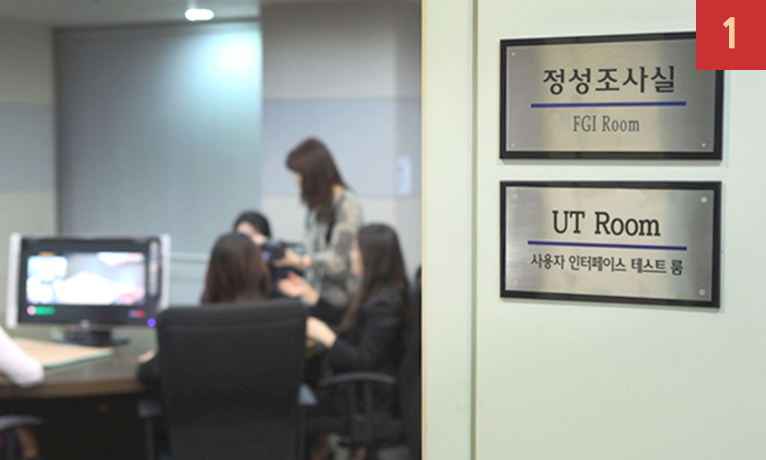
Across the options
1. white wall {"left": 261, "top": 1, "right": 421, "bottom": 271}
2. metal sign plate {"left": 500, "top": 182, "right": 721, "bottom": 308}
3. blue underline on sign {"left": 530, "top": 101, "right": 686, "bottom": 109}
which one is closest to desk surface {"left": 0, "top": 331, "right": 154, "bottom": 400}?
metal sign plate {"left": 500, "top": 182, "right": 721, "bottom": 308}

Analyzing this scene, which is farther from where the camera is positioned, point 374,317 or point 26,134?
point 26,134

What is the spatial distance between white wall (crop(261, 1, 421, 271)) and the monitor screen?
86.2 inches

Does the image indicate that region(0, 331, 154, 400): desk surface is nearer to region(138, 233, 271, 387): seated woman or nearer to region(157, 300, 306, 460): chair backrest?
region(138, 233, 271, 387): seated woman

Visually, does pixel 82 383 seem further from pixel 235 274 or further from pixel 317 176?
pixel 317 176

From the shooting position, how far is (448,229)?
1.26m

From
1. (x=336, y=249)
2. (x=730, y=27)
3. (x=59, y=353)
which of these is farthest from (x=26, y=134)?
(x=730, y=27)

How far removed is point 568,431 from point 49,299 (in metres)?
2.71

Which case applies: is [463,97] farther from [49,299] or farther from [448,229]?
[49,299]

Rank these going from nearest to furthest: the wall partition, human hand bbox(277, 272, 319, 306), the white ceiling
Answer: human hand bbox(277, 272, 319, 306) → the white ceiling → the wall partition

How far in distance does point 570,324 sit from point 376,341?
6.24ft

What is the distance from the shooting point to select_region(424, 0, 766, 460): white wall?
113cm

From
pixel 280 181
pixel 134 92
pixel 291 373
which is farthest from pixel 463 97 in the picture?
pixel 134 92

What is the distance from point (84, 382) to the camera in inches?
108

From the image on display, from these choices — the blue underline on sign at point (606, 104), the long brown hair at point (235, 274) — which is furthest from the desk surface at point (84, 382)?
the blue underline on sign at point (606, 104)
